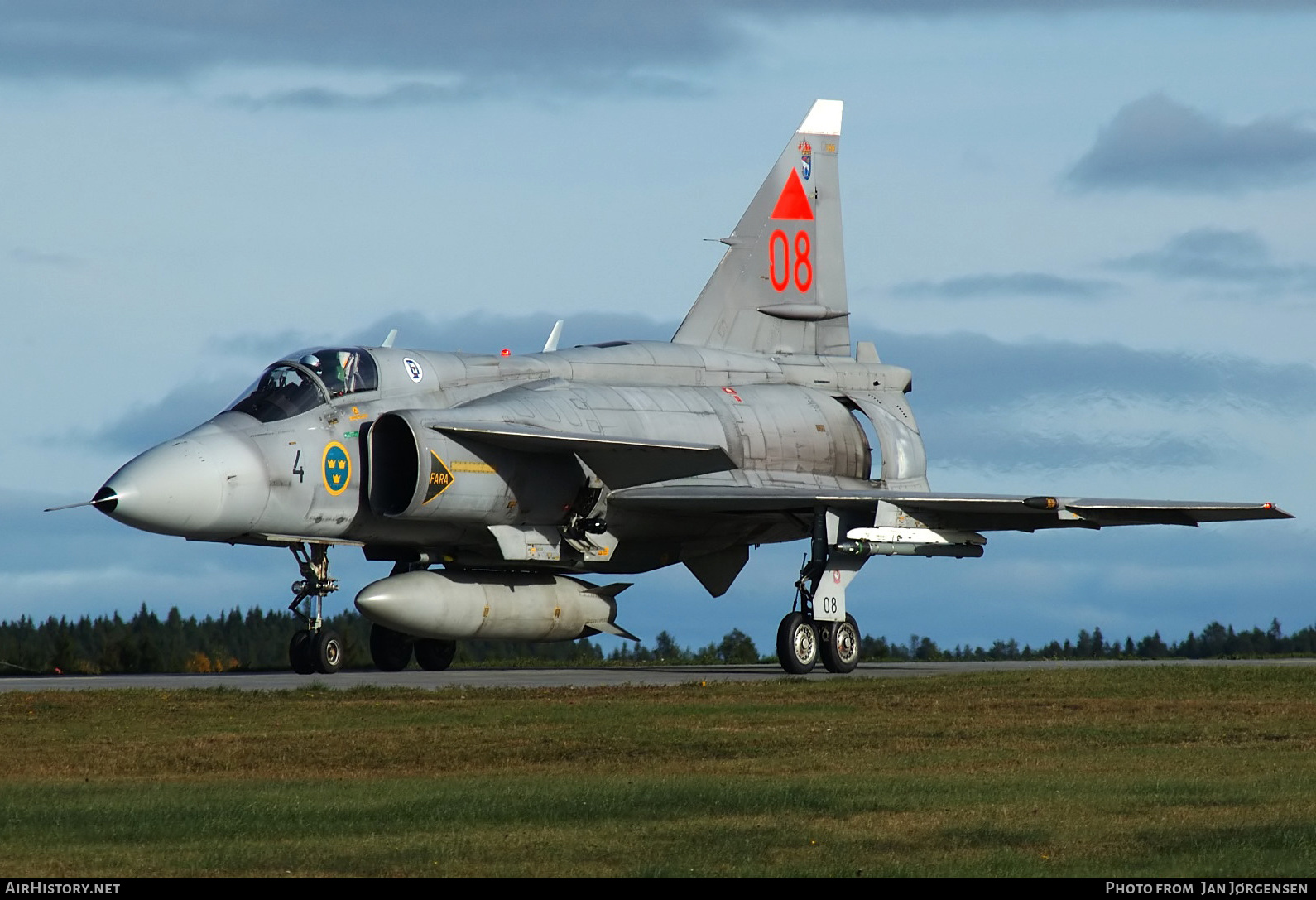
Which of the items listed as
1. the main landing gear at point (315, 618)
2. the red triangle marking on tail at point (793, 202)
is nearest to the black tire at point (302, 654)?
the main landing gear at point (315, 618)

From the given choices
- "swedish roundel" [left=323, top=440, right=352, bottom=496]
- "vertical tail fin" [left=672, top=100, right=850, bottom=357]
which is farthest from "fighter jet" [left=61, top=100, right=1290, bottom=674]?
"vertical tail fin" [left=672, top=100, right=850, bottom=357]

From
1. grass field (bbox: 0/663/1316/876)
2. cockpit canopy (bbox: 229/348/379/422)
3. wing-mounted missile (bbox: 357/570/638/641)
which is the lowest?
grass field (bbox: 0/663/1316/876)

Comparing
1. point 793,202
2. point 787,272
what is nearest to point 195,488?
point 787,272

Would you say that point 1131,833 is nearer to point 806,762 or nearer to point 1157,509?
point 806,762

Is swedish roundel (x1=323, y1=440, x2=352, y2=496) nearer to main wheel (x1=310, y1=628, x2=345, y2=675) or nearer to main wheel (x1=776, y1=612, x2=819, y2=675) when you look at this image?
main wheel (x1=310, y1=628, x2=345, y2=675)

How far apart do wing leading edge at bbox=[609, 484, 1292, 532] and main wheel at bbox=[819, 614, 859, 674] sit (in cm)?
140

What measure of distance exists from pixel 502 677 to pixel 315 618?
2.29 metres

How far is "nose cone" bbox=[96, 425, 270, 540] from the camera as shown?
680 inches

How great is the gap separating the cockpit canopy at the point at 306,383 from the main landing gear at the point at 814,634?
533 centimetres

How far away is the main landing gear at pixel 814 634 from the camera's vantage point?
20.0 meters

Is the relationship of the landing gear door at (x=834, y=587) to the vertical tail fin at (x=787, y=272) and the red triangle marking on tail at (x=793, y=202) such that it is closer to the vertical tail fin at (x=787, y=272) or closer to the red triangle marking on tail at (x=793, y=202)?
the vertical tail fin at (x=787, y=272)

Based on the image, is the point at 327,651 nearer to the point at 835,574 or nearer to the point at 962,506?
the point at 835,574

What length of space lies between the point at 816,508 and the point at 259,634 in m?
31.2
